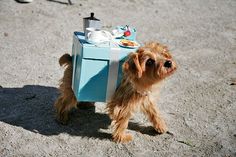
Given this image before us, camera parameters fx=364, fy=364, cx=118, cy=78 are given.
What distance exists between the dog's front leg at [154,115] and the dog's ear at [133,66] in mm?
636

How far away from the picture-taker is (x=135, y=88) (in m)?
4.14

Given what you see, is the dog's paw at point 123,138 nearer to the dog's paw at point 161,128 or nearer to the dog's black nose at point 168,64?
the dog's paw at point 161,128

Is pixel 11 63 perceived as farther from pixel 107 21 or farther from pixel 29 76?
pixel 107 21

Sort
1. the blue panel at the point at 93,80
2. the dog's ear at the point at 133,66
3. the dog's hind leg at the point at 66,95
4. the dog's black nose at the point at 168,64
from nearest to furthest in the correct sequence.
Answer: the dog's ear at the point at 133,66 → the dog's black nose at the point at 168,64 → the blue panel at the point at 93,80 → the dog's hind leg at the point at 66,95

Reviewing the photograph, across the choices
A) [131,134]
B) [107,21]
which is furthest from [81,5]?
[131,134]

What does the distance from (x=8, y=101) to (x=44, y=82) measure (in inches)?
29.9

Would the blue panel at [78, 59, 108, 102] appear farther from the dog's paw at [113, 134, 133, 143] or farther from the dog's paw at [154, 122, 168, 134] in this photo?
the dog's paw at [154, 122, 168, 134]

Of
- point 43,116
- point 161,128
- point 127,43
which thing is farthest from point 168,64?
point 43,116

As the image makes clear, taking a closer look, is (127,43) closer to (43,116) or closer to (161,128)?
(161,128)

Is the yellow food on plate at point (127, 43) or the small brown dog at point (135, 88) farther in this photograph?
the yellow food on plate at point (127, 43)

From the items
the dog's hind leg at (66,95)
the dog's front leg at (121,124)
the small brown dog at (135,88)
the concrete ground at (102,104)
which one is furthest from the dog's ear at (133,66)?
the concrete ground at (102,104)

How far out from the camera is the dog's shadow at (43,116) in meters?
4.66

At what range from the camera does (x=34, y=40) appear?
7.20 metres

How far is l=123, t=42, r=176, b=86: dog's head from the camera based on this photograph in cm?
386
